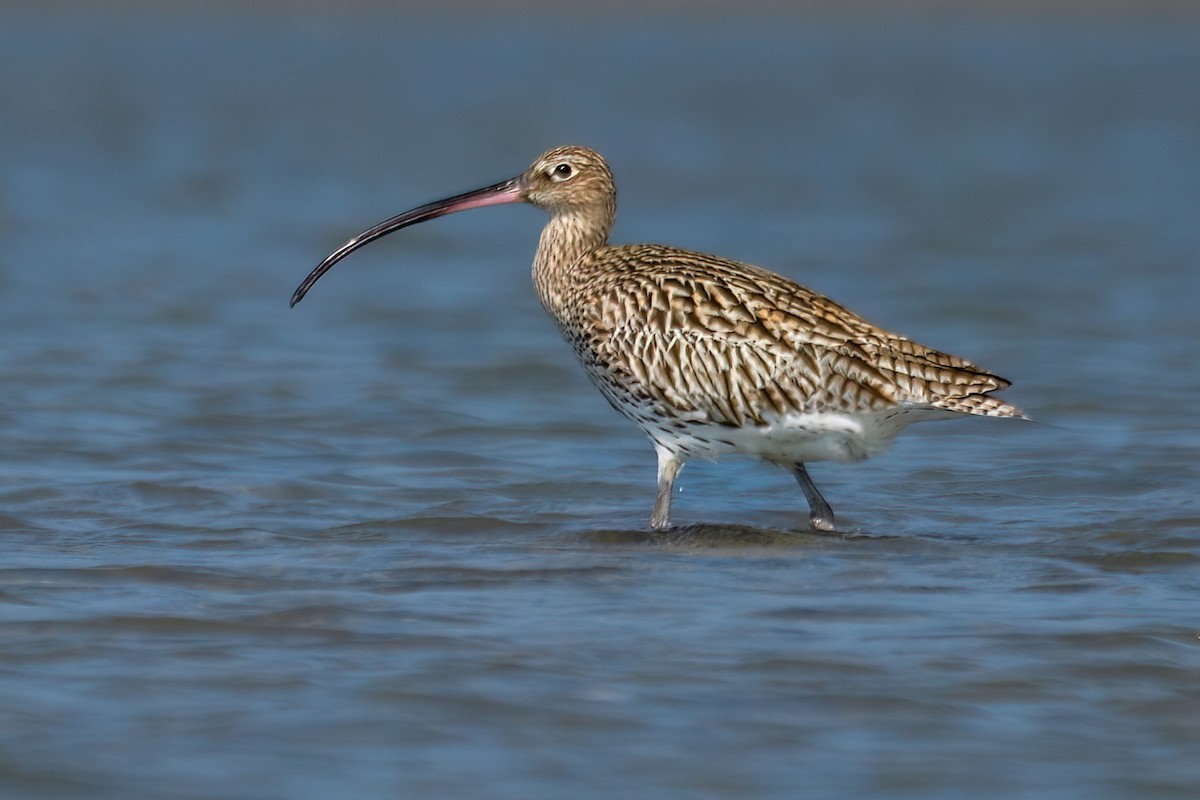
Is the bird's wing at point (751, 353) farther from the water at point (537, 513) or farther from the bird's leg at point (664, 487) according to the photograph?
the water at point (537, 513)

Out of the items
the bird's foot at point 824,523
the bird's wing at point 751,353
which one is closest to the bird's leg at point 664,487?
the bird's wing at point 751,353

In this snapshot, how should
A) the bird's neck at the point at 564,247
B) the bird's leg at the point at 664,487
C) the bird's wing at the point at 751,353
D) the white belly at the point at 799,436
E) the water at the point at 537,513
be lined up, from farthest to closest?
the bird's neck at the point at 564,247 < the bird's leg at the point at 664,487 < the white belly at the point at 799,436 < the bird's wing at the point at 751,353 < the water at the point at 537,513

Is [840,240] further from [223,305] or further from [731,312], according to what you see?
[731,312]

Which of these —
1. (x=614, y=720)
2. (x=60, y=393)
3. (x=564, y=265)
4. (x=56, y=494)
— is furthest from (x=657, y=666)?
(x=60, y=393)

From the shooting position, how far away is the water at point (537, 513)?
5875 mm

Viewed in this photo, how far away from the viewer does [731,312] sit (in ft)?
28.5

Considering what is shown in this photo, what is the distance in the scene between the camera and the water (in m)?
5.88

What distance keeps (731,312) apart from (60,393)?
4.78 metres

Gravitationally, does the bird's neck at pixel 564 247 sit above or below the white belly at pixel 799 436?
above

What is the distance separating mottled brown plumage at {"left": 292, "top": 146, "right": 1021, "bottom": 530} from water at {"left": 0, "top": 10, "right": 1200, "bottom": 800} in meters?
0.44

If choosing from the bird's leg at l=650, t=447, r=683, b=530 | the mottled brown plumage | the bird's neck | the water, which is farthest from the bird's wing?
the water

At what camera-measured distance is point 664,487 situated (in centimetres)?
885

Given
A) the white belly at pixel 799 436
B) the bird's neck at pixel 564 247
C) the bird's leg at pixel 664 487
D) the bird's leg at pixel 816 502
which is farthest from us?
the bird's neck at pixel 564 247

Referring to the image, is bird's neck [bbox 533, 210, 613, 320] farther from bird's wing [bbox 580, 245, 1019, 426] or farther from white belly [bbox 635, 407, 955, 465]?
white belly [bbox 635, 407, 955, 465]
